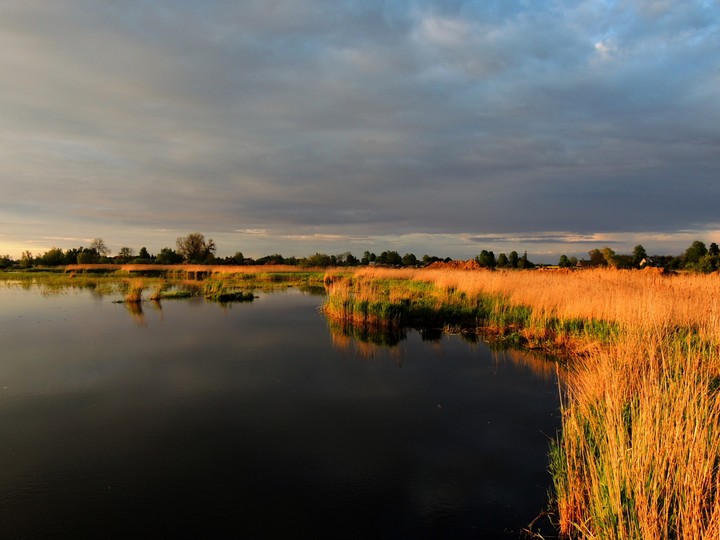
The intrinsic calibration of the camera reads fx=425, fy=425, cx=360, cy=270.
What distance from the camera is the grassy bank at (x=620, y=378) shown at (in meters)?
3.38

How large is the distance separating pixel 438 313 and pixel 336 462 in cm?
1172

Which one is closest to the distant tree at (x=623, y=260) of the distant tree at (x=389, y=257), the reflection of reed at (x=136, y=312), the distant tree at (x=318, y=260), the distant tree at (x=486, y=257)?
the distant tree at (x=486, y=257)

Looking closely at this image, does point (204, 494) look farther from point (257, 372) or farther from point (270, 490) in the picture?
point (257, 372)

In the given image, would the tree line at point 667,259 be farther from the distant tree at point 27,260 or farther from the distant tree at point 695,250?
the distant tree at point 27,260

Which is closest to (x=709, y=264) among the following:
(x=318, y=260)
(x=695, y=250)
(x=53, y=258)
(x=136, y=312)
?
(x=695, y=250)

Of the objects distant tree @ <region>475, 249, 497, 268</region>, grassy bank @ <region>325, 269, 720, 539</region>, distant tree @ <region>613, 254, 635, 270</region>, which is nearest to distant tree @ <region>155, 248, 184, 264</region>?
distant tree @ <region>475, 249, 497, 268</region>

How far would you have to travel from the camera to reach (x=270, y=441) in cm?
632

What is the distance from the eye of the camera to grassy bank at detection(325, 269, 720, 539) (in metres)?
3.38

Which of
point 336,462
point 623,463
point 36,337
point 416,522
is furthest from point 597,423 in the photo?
point 36,337

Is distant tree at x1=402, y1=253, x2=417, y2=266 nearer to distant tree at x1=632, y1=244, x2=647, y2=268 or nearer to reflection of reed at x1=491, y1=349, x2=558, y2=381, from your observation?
distant tree at x1=632, y1=244, x2=647, y2=268

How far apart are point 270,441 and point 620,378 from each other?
4966 millimetres

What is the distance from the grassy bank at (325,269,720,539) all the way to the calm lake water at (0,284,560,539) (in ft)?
3.00

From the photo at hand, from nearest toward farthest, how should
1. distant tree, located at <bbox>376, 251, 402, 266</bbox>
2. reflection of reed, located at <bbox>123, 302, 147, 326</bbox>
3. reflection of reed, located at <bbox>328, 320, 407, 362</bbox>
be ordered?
reflection of reed, located at <bbox>328, 320, 407, 362</bbox> → reflection of reed, located at <bbox>123, 302, 147, 326</bbox> → distant tree, located at <bbox>376, 251, 402, 266</bbox>

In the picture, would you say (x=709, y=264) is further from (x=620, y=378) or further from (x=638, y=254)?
(x=620, y=378)
